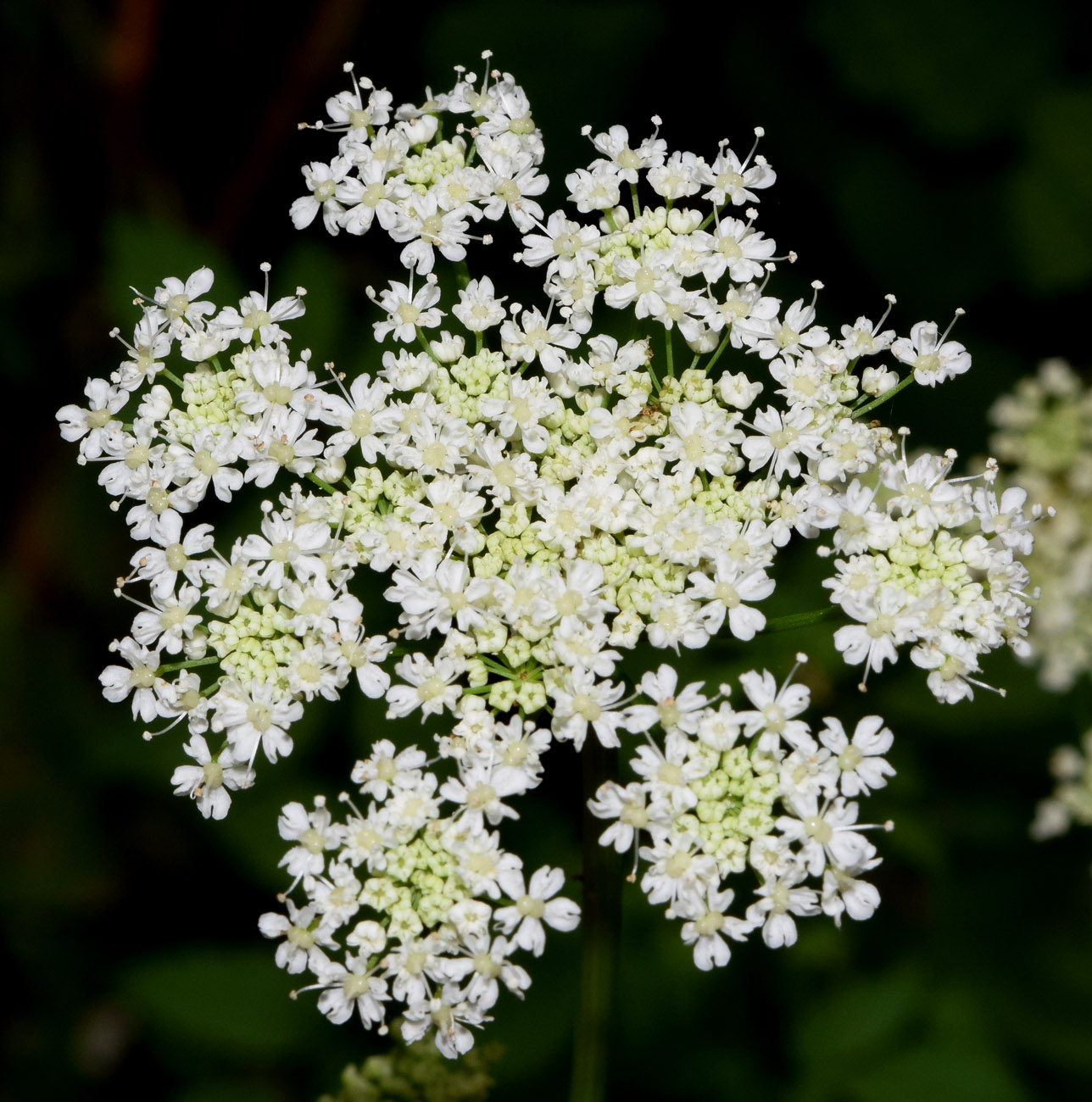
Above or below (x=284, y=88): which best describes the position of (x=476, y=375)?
below

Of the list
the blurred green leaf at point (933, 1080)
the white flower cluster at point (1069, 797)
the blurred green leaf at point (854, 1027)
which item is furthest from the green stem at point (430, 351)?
the white flower cluster at point (1069, 797)

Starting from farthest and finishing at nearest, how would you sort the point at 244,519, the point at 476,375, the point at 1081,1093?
the point at 1081,1093 → the point at 244,519 → the point at 476,375

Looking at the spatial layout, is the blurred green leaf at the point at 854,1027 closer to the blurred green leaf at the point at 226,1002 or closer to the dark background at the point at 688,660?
the dark background at the point at 688,660

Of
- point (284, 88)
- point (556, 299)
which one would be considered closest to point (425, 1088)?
point (556, 299)

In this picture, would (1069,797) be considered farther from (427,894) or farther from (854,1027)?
(427,894)

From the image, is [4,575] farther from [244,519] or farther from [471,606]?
[471,606]

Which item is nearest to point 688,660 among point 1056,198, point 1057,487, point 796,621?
point 796,621

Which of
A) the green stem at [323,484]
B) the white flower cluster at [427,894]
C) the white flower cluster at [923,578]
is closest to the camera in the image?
the white flower cluster at [427,894]

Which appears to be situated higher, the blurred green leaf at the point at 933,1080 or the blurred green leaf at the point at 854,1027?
the blurred green leaf at the point at 854,1027

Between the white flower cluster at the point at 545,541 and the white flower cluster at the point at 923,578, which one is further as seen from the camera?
the white flower cluster at the point at 923,578
